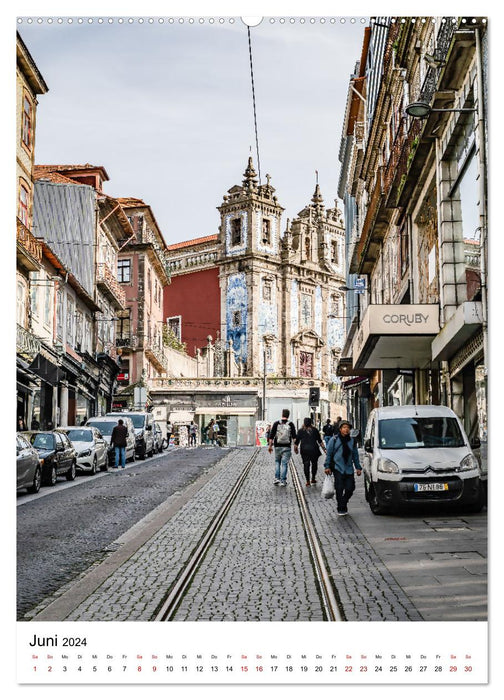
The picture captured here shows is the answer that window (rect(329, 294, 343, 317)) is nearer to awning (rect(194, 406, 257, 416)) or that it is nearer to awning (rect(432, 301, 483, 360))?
awning (rect(194, 406, 257, 416))

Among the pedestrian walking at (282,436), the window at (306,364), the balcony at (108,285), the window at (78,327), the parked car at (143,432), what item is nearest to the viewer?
the pedestrian walking at (282,436)

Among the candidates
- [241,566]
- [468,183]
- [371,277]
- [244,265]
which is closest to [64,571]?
[241,566]

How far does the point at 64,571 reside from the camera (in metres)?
9.15

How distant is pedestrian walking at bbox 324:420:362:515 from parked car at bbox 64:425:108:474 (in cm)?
1217

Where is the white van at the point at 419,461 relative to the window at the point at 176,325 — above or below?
below

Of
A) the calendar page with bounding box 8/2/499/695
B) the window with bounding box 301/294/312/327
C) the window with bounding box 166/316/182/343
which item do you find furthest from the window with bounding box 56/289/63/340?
the window with bounding box 301/294/312/327

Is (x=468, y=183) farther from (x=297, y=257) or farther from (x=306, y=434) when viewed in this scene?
(x=297, y=257)

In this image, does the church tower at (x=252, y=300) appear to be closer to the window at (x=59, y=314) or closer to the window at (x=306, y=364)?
the window at (x=306, y=364)

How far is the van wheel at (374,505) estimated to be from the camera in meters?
13.7

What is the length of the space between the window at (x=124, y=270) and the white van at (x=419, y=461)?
45971mm

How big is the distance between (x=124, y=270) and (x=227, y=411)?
11.4 metres

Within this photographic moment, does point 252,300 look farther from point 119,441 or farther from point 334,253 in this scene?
point 119,441

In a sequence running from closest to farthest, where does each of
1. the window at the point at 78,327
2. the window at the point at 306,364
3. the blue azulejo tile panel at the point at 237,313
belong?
1. the window at the point at 78,327
2. the blue azulejo tile panel at the point at 237,313
3. the window at the point at 306,364

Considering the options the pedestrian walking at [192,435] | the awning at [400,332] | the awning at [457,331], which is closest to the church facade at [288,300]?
the pedestrian walking at [192,435]
